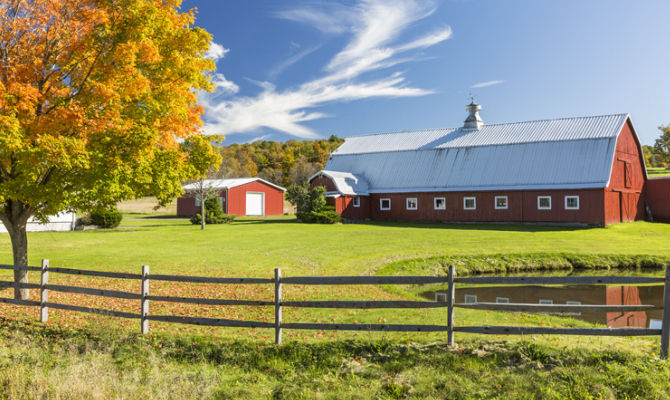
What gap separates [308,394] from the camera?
695 cm

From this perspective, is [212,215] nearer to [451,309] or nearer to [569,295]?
[569,295]

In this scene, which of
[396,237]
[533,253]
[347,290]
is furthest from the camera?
[396,237]

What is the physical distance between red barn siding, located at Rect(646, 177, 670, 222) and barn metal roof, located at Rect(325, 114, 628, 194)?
25.3ft

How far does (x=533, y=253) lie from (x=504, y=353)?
648 inches

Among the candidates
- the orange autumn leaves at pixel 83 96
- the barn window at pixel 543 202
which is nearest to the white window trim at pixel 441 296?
the orange autumn leaves at pixel 83 96

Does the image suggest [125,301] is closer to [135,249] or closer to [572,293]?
[135,249]

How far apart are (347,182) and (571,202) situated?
777 inches

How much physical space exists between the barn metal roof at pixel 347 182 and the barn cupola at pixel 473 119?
12.1 metres

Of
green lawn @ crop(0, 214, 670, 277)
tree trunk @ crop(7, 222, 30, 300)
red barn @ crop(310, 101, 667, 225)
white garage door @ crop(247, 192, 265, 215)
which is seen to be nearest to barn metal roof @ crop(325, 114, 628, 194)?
red barn @ crop(310, 101, 667, 225)

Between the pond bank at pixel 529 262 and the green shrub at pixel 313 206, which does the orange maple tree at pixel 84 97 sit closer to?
the pond bank at pixel 529 262

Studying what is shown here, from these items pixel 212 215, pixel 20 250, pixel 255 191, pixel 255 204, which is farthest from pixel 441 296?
pixel 255 204

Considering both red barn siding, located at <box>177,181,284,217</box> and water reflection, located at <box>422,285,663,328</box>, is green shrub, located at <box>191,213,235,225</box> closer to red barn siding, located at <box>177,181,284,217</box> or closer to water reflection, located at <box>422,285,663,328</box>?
red barn siding, located at <box>177,181,284,217</box>

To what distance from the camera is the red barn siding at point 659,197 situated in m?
42.3

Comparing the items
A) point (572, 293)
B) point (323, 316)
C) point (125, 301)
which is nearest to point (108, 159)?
point (125, 301)
